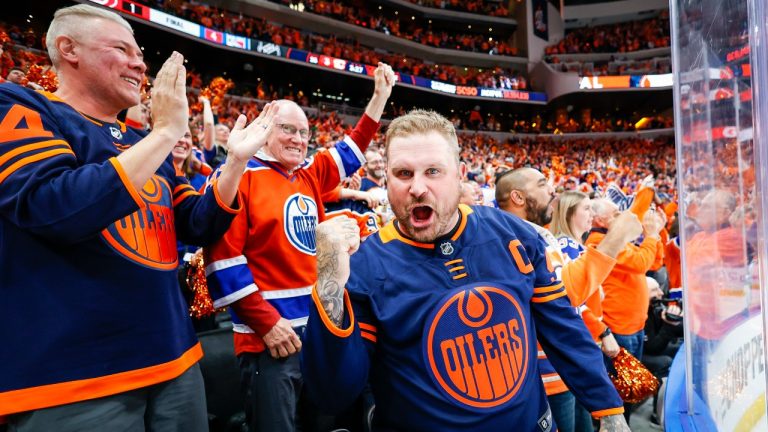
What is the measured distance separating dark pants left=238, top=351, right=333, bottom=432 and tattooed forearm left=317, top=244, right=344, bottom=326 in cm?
83

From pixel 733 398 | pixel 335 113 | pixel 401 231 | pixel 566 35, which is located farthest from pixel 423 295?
pixel 566 35

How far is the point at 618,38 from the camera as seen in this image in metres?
28.3

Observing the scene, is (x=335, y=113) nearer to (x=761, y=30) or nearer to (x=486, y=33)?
(x=486, y=33)

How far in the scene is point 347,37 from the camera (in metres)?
23.4

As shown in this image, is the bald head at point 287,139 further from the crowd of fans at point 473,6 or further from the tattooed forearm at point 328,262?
the crowd of fans at point 473,6

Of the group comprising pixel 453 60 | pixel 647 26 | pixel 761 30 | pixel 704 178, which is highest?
pixel 647 26

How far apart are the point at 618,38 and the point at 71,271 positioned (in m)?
32.7

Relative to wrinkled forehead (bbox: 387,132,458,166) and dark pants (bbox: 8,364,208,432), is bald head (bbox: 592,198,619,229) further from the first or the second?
dark pants (bbox: 8,364,208,432)

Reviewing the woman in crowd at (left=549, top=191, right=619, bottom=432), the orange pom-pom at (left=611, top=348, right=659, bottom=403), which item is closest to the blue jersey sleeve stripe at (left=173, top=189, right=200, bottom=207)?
the woman in crowd at (left=549, top=191, right=619, bottom=432)

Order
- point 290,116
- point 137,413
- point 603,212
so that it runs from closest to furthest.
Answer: point 137,413
point 290,116
point 603,212

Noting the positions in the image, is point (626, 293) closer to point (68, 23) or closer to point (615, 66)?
point (68, 23)

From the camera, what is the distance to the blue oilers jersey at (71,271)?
1052mm

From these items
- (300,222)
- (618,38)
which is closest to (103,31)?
(300,222)

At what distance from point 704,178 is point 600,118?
3025 centimetres
